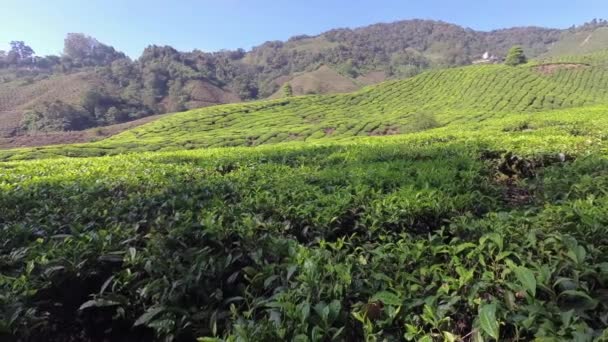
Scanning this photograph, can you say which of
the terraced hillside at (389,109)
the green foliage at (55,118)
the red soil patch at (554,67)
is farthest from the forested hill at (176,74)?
the red soil patch at (554,67)

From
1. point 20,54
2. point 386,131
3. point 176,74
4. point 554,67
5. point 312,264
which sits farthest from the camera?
point 20,54

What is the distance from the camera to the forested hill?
289 ft

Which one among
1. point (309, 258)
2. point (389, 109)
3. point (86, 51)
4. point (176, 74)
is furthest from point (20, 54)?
point (309, 258)

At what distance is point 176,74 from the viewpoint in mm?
121750

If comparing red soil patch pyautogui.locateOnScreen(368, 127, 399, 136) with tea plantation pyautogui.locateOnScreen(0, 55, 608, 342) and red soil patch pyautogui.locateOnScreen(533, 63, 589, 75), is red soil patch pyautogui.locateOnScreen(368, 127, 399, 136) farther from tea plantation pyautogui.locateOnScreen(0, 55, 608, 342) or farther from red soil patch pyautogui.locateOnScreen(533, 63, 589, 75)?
red soil patch pyautogui.locateOnScreen(533, 63, 589, 75)

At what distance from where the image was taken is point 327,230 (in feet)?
9.57

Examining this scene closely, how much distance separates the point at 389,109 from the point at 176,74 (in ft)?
281

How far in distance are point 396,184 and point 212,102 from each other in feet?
370

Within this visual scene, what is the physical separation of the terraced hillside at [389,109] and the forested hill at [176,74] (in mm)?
41964

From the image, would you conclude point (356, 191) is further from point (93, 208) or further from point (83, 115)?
point (83, 115)

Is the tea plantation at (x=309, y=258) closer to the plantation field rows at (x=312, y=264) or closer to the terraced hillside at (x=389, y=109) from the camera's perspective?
the plantation field rows at (x=312, y=264)

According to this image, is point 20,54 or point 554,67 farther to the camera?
point 20,54

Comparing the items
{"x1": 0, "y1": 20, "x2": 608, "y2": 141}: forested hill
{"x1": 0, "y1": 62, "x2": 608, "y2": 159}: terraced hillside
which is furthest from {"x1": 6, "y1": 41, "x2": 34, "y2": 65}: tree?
{"x1": 0, "y1": 62, "x2": 608, "y2": 159}: terraced hillside

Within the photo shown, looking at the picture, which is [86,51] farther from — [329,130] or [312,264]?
[312,264]
